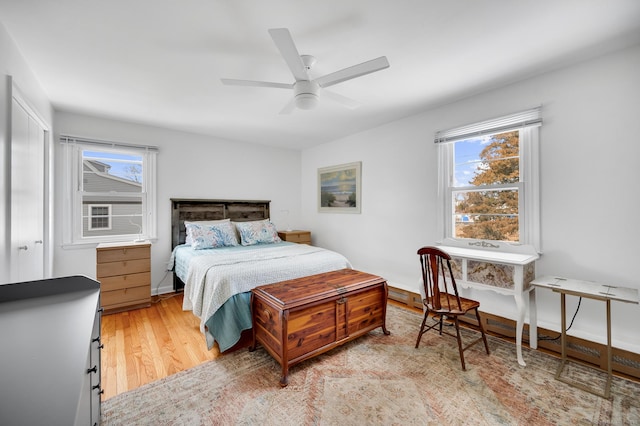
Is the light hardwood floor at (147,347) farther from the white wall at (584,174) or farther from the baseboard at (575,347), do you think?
the white wall at (584,174)

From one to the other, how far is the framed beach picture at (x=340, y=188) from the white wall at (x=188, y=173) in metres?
0.75

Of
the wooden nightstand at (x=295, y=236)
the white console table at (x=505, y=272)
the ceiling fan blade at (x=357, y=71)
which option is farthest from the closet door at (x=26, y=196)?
the white console table at (x=505, y=272)

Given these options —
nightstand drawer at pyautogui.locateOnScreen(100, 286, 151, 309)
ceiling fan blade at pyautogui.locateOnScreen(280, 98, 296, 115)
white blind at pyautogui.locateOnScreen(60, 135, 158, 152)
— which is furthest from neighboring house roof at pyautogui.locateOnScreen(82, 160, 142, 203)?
ceiling fan blade at pyautogui.locateOnScreen(280, 98, 296, 115)

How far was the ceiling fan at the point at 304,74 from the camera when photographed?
5.37ft

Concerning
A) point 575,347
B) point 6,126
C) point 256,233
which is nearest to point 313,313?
point 575,347

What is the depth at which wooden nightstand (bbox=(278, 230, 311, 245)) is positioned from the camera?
485cm

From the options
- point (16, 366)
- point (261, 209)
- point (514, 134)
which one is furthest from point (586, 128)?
point (261, 209)

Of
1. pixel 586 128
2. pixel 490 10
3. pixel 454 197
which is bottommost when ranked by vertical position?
pixel 454 197

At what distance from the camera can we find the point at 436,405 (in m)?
1.74

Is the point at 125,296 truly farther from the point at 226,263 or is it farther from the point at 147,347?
the point at 226,263

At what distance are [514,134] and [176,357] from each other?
372 cm

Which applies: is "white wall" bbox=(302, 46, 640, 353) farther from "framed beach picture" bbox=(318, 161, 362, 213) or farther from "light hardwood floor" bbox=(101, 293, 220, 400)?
"light hardwood floor" bbox=(101, 293, 220, 400)

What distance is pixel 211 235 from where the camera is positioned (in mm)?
3770

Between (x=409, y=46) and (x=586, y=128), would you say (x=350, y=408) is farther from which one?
(x=586, y=128)
